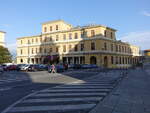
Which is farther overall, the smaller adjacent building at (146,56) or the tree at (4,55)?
the smaller adjacent building at (146,56)

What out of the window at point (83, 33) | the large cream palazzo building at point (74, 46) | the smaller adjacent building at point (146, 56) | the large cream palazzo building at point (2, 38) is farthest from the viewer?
the smaller adjacent building at point (146, 56)

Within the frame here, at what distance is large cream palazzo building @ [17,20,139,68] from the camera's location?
190ft

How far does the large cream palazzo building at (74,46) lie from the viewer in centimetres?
5788

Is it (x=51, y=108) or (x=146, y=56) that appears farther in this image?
(x=146, y=56)

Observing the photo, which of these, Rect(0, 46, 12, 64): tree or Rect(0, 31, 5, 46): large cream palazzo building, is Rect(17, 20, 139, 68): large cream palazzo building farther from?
Rect(0, 46, 12, 64): tree

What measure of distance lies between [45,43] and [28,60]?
1096cm

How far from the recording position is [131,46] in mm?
81375

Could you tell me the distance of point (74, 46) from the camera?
2438 inches

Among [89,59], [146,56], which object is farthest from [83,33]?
[146,56]

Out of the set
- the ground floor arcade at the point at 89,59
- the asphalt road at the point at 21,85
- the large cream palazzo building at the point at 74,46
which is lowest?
the asphalt road at the point at 21,85

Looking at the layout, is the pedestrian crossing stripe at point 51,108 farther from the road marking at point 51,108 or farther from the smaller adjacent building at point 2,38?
the smaller adjacent building at point 2,38

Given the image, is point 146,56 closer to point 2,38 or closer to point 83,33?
point 83,33

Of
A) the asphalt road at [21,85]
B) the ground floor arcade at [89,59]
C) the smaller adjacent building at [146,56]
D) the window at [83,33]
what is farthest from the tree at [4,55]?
the smaller adjacent building at [146,56]

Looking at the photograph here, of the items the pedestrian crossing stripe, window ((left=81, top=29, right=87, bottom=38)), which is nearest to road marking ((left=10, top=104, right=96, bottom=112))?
the pedestrian crossing stripe
